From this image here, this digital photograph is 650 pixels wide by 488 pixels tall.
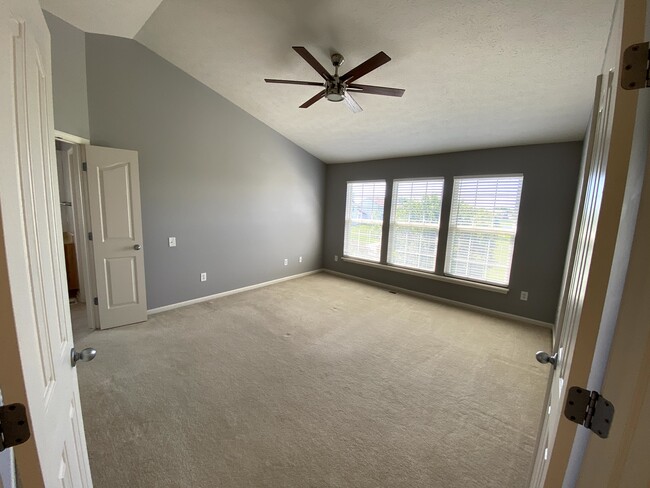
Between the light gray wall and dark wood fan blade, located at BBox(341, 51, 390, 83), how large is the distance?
2289 mm

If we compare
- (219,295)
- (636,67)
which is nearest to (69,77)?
(219,295)

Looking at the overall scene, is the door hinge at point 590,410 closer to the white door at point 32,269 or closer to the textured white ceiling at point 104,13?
the white door at point 32,269

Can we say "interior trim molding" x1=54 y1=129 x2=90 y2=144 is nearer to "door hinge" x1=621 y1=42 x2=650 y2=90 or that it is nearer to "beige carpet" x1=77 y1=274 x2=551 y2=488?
"beige carpet" x1=77 y1=274 x2=551 y2=488

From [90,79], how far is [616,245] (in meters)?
4.08

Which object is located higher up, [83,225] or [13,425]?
[83,225]

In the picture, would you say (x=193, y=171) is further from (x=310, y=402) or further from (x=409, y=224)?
(x=409, y=224)

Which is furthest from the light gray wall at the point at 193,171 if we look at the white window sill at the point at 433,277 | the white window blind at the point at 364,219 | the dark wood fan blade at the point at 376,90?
the dark wood fan blade at the point at 376,90

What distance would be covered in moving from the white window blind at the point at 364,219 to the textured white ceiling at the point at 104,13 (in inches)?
147

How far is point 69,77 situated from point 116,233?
5.05 ft

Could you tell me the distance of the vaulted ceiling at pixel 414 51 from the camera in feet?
6.27

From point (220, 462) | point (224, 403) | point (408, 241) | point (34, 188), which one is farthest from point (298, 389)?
point (408, 241)

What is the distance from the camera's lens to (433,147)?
4016 millimetres

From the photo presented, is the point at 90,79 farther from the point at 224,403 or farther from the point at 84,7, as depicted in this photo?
the point at 224,403

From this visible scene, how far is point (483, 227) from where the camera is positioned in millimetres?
3854
